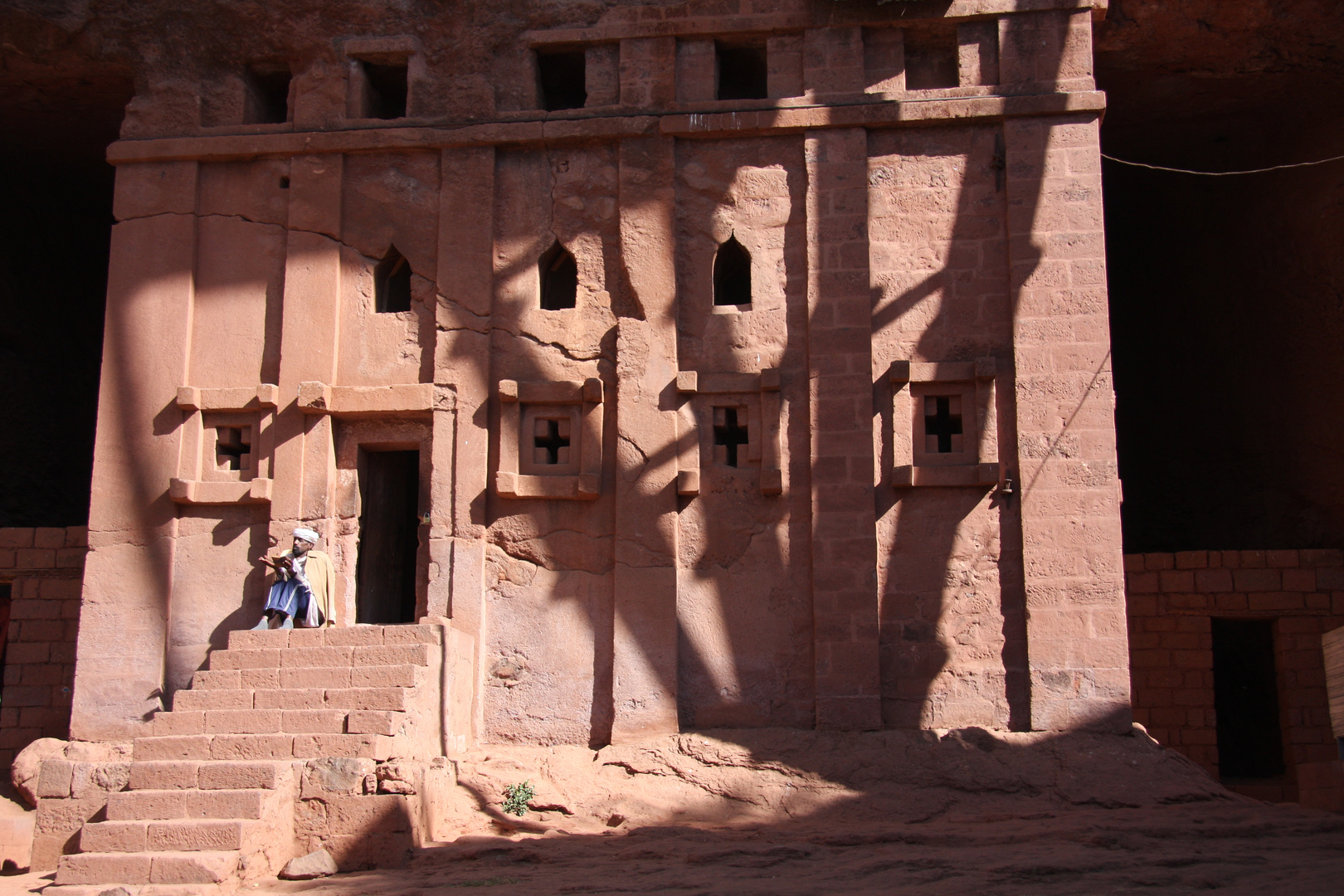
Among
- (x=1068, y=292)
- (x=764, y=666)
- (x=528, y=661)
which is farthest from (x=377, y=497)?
(x=1068, y=292)

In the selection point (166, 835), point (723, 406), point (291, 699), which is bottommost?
point (166, 835)

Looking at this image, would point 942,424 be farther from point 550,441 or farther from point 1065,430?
point 550,441

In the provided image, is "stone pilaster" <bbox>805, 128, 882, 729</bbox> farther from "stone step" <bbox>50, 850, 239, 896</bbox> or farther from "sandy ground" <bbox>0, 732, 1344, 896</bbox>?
"stone step" <bbox>50, 850, 239, 896</bbox>

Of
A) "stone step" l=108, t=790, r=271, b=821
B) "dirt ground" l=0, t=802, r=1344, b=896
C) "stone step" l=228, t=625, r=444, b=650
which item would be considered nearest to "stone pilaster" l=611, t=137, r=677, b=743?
"dirt ground" l=0, t=802, r=1344, b=896

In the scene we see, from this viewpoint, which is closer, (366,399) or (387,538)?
(366,399)

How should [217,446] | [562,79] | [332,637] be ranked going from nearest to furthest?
[332,637], [217,446], [562,79]

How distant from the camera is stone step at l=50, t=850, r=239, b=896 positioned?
6785 mm

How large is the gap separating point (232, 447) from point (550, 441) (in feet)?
9.04

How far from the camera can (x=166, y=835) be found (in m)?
7.07

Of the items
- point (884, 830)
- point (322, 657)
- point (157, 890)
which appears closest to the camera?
point (157, 890)

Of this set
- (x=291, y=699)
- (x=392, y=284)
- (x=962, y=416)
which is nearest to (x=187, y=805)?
(x=291, y=699)

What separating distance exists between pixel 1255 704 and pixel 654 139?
9.19 metres

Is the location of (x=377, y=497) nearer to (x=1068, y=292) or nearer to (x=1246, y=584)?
(x=1068, y=292)

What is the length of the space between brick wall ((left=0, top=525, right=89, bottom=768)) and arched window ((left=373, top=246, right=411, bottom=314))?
3.36 metres
